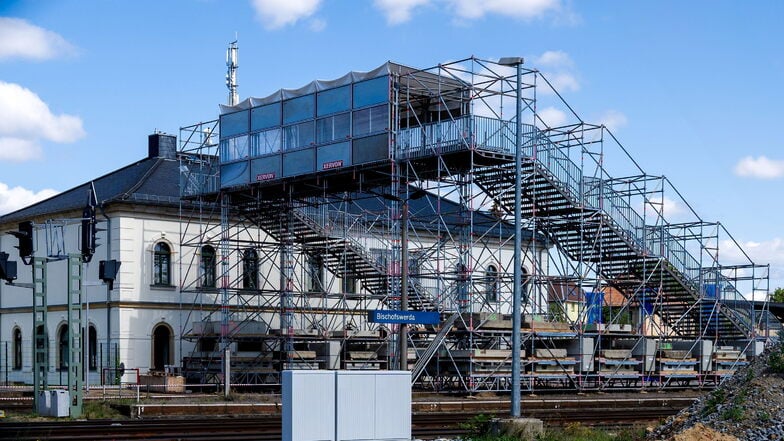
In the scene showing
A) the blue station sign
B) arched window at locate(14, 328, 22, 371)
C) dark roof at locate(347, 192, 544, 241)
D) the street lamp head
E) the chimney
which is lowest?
arched window at locate(14, 328, 22, 371)

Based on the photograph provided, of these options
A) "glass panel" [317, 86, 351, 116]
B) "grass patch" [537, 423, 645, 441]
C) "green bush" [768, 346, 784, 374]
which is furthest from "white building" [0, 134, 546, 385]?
"grass patch" [537, 423, 645, 441]

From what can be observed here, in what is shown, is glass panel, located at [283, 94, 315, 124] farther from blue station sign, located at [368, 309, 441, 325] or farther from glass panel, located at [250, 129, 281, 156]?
blue station sign, located at [368, 309, 441, 325]

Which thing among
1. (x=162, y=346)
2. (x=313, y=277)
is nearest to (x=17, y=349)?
(x=162, y=346)

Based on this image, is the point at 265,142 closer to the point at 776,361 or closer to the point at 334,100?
the point at 334,100

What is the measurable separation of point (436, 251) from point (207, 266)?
42.5 feet

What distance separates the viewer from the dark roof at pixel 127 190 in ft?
164

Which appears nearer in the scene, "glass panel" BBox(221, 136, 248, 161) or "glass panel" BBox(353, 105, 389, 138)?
"glass panel" BBox(353, 105, 389, 138)

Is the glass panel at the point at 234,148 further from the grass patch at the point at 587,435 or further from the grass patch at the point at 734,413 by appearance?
the grass patch at the point at 734,413

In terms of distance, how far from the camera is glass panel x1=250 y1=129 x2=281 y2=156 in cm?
4484

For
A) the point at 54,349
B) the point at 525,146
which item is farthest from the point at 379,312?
the point at 54,349

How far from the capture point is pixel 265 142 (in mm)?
45281

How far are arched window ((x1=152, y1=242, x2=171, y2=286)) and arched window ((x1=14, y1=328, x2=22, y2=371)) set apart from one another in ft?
28.4

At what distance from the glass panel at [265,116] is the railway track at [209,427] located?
15827 millimetres

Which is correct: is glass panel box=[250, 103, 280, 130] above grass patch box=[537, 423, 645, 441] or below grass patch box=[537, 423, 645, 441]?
above
